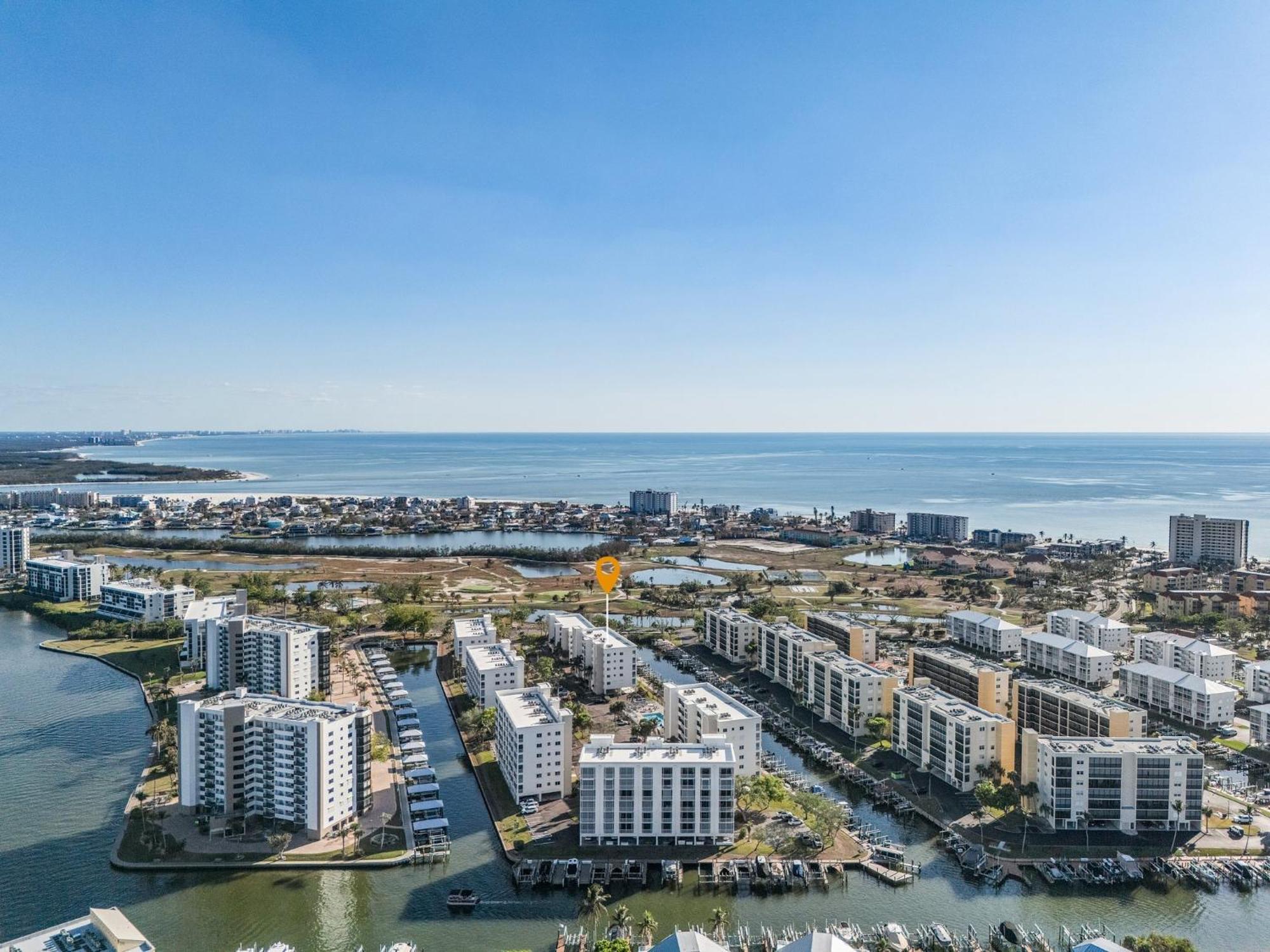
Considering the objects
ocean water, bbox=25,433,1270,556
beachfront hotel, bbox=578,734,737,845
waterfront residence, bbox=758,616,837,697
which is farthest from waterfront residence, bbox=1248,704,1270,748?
ocean water, bbox=25,433,1270,556

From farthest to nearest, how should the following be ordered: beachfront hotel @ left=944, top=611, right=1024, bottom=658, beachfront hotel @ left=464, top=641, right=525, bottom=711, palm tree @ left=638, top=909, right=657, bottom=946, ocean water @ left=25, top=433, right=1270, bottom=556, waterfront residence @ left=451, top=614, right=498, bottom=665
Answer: ocean water @ left=25, top=433, right=1270, bottom=556
beachfront hotel @ left=944, top=611, right=1024, bottom=658
waterfront residence @ left=451, top=614, right=498, bottom=665
beachfront hotel @ left=464, top=641, right=525, bottom=711
palm tree @ left=638, top=909, right=657, bottom=946

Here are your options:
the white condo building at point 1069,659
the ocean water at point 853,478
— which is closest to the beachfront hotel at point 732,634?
the white condo building at point 1069,659

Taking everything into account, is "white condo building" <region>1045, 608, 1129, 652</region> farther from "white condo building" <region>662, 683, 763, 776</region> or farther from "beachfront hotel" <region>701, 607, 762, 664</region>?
"white condo building" <region>662, 683, 763, 776</region>

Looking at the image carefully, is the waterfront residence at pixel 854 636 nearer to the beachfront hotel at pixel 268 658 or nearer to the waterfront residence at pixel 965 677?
the waterfront residence at pixel 965 677

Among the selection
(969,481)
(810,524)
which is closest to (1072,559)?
(810,524)

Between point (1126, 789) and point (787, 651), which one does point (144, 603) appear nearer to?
point (787, 651)
